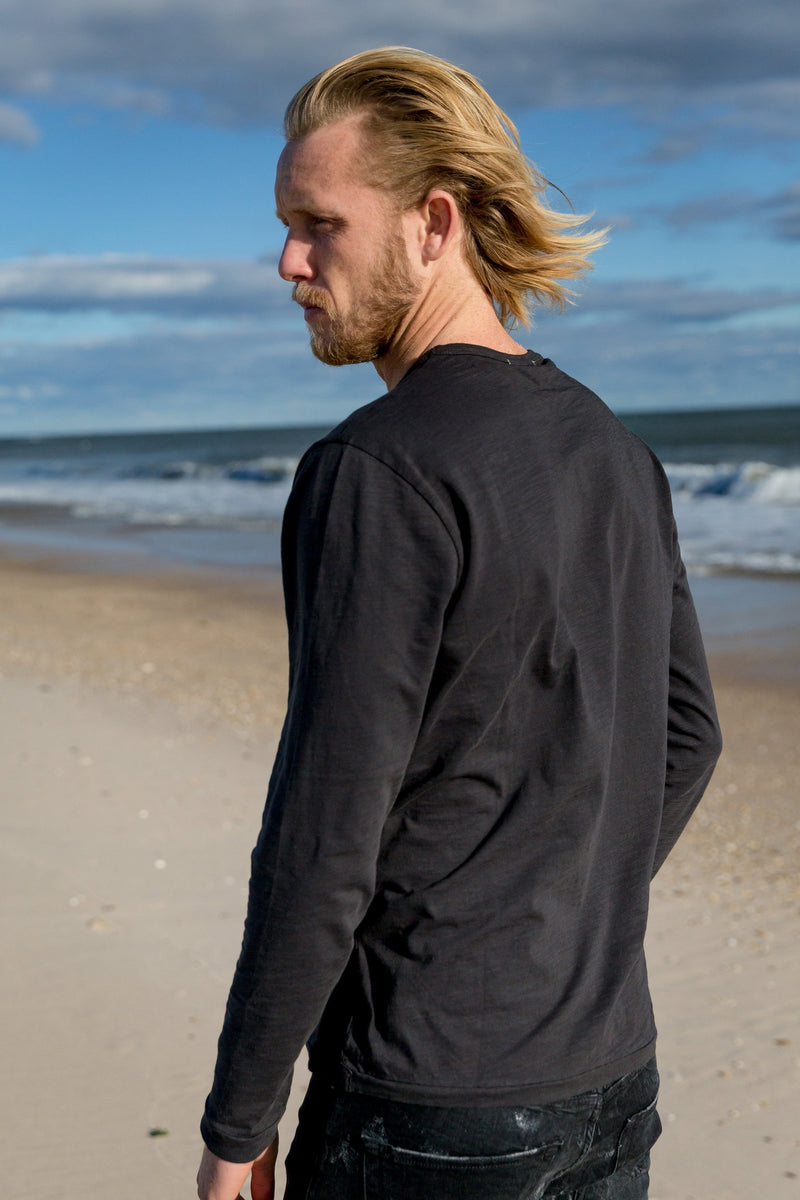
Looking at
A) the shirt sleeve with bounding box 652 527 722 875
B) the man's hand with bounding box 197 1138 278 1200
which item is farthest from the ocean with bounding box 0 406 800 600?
the man's hand with bounding box 197 1138 278 1200

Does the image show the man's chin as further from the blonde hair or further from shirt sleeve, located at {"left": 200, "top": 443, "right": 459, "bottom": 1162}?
shirt sleeve, located at {"left": 200, "top": 443, "right": 459, "bottom": 1162}

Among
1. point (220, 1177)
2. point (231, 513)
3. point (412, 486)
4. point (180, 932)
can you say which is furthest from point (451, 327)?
point (231, 513)

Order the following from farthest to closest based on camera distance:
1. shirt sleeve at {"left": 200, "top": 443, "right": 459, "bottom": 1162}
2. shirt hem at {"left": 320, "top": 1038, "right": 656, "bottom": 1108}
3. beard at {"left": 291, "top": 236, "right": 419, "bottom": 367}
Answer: beard at {"left": 291, "top": 236, "right": 419, "bottom": 367}
shirt hem at {"left": 320, "top": 1038, "right": 656, "bottom": 1108}
shirt sleeve at {"left": 200, "top": 443, "right": 459, "bottom": 1162}

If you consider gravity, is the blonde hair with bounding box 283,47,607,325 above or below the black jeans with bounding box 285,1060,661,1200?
above

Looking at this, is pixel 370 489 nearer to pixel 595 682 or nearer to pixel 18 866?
pixel 595 682

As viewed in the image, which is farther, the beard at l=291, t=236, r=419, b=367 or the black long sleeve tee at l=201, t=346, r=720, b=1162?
the beard at l=291, t=236, r=419, b=367

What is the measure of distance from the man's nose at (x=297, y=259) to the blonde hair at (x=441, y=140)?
0.41 feet

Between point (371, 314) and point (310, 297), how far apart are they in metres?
0.09

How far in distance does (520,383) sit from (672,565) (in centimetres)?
37

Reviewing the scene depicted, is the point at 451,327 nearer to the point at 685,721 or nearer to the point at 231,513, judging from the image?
the point at 685,721

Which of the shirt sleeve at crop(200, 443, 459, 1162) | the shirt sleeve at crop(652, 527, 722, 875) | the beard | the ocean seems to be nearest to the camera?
the shirt sleeve at crop(200, 443, 459, 1162)

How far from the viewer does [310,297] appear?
148 cm

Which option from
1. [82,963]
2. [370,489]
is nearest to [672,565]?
[370,489]

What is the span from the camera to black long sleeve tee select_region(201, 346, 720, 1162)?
1189 mm
